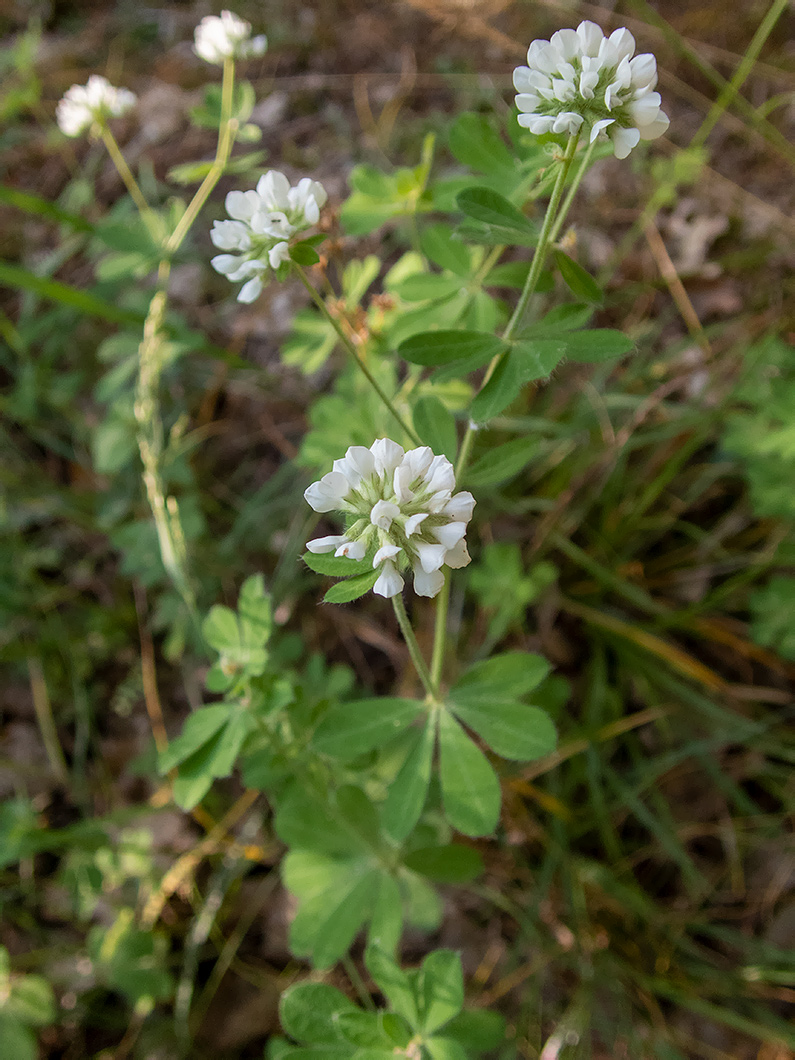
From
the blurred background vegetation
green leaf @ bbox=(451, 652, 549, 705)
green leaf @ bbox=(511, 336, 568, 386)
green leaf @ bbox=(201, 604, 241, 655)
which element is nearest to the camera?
green leaf @ bbox=(511, 336, 568, 386)

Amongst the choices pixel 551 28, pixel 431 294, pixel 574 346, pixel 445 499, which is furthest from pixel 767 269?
pixel 445 499

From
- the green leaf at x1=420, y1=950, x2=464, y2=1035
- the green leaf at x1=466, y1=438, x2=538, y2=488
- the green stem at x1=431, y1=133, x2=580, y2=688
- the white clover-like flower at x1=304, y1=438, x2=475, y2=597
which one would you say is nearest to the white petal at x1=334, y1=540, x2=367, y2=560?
the white clover-like flower at x1=304, y1=438, x2=475, y2=597

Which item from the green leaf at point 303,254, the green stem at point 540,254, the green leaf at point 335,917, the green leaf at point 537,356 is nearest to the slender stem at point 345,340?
the green leaf at point 303,254

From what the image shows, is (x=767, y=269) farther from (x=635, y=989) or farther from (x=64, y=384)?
(x=64, y=384)

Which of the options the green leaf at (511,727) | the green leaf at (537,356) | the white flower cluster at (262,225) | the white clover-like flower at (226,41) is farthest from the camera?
the white clover-like flower at (226,41)

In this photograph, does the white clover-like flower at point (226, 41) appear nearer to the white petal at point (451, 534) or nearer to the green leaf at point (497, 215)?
the green leaf at point (497, 215)

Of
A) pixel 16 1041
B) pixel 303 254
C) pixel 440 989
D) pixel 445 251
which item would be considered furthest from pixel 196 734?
pixel 16 1041

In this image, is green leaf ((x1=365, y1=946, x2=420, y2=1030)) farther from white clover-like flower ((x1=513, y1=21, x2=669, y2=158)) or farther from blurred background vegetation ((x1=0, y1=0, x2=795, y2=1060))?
white clover-like flower ((x1=513, y1=21, x2=669, y2=158))
